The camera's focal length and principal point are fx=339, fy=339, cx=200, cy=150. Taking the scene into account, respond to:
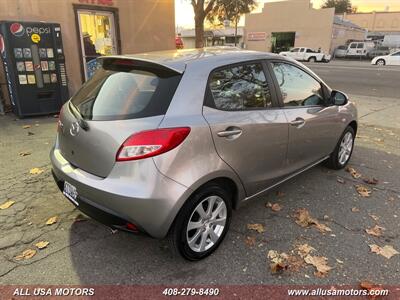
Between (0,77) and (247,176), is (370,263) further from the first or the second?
(0,77)

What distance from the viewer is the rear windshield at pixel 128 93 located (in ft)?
8.19

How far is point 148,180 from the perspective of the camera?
7.68 ft

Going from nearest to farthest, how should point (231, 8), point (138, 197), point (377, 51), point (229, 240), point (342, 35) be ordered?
point (138, 197) < point (229, 240) < point (231, 8) < point (377, 51) < point (342, 35)

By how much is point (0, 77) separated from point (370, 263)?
25.9ft

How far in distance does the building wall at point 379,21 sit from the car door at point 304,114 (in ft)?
230

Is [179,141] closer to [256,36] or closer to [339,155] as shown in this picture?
[339,155]

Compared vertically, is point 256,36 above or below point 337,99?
above

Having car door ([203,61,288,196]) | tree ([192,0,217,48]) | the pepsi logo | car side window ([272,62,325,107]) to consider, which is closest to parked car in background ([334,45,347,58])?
tree ([192,0,217,48])

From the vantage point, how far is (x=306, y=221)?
343 centimetres

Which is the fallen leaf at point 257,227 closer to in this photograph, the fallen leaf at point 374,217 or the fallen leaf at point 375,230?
the fallen leaf at point 375,230

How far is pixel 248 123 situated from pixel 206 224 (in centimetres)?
92

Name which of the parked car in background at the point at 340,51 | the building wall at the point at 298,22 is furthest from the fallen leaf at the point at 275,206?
the building wall at the point at 298,22

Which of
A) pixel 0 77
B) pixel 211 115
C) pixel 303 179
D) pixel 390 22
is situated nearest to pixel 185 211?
pixel 211 115

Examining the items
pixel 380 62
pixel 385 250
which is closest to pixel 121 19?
pixel 385 250
